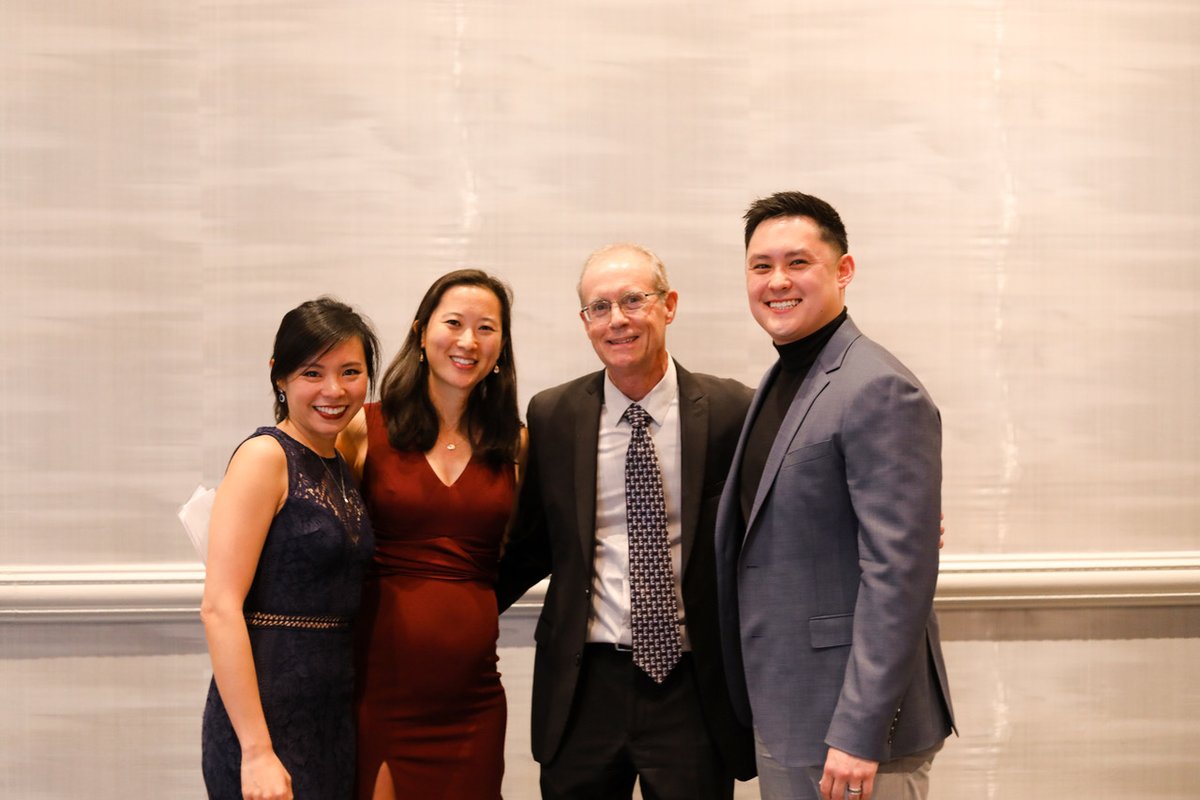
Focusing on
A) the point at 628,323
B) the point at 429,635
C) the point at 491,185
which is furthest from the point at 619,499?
the point at 491,185

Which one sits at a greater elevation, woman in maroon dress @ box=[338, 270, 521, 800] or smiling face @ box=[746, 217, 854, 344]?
smiling face @ box=[746, 217, 854, 344]

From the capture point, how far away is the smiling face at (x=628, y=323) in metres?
2.07

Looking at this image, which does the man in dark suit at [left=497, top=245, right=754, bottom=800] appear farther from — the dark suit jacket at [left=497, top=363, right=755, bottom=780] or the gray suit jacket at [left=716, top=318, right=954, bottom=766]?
the gray suit jacket at [left=716, top=318, right=954, bottom=766]

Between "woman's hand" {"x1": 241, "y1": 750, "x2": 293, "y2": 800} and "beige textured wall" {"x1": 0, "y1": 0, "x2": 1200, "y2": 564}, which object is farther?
"beige textured wall" {"x1": 0, "y1": 0, "x2": 1200, "y2": 564}

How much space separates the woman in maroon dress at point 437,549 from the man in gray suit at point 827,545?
1.84 ft

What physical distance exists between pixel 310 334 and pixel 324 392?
4.7 inches

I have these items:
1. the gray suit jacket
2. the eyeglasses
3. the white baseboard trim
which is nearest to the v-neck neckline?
the eyeglasses

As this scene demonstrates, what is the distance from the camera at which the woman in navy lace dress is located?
179 centimetres

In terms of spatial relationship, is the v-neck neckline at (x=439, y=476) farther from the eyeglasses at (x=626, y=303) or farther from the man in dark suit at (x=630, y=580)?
the eyeglasses at (x=626, y=303)

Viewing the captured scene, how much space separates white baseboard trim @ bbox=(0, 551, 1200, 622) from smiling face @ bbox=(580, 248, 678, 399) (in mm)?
915

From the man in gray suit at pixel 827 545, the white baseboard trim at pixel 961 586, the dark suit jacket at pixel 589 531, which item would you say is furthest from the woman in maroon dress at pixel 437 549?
the white baseboard trim at pixel 961 586

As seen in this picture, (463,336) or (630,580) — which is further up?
(463,336)

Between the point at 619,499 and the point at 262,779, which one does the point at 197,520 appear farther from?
the point at 619,499

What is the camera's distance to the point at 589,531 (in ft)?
6.79
